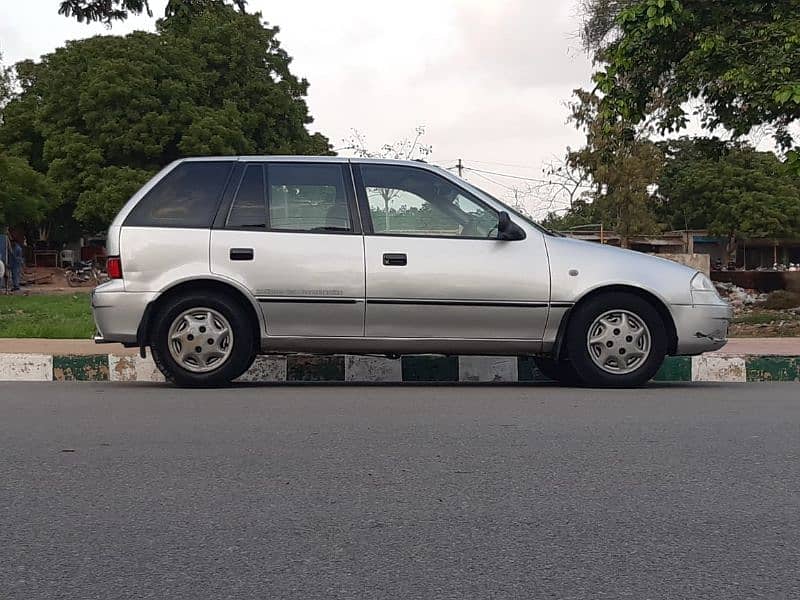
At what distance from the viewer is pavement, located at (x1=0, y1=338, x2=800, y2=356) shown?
28.2ft

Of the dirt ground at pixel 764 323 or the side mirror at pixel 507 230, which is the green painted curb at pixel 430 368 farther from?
the dirt ground at pixel 764 323

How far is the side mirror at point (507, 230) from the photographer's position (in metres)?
7.01

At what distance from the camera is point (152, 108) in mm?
37406

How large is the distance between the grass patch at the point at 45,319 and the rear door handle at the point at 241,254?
16.3 ft

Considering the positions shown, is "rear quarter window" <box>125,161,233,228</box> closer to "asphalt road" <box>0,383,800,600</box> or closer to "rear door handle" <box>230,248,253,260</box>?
"rear door handle" <box>230,248,253,260</box>

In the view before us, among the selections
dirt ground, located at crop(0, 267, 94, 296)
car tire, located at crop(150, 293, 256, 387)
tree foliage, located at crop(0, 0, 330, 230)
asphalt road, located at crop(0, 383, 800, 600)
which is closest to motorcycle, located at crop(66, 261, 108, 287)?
dirt ground, located at crop(0, 267, 94, 296)

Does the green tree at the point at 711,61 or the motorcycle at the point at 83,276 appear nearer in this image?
the green tree at the point at 711,61

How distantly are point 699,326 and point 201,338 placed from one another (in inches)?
135

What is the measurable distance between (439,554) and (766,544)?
3.43 ft

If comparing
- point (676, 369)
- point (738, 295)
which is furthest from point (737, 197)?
point (676, 369)

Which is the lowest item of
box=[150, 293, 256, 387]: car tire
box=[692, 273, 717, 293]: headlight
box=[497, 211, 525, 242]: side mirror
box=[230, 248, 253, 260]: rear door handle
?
box=[150, 293, 256, 387]: car tire

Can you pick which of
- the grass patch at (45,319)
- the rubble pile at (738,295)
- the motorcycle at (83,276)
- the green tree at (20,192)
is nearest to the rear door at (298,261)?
the grass patch at (45,319)

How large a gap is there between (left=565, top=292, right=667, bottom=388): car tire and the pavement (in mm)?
1711

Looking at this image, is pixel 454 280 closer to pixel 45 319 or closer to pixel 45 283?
pixel 45 319
